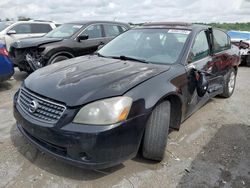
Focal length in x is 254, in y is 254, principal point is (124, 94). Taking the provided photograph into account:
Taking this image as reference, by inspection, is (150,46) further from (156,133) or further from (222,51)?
(222,51)

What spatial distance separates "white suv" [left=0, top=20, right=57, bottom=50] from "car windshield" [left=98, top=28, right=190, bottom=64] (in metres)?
6.77

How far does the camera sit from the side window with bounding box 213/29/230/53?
4.61 m

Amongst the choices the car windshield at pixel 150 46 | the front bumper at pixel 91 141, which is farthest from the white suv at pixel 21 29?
the front bumper at pixel 91 141

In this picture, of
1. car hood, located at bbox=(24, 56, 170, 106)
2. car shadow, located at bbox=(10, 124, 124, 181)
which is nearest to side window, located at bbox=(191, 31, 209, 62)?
car hood, located at bbox=(24, 56, 170, 106)

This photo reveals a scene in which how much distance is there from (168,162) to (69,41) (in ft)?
16.2

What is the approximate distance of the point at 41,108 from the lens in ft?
8.48

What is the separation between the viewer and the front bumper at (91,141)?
2324 mm

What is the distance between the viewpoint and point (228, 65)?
5.07 meters

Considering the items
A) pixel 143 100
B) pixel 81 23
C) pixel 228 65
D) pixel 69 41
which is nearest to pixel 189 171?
pixel 143 100

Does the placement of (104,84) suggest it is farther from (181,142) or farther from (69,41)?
(69,41)

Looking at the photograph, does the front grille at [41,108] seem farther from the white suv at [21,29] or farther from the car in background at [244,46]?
the car in background at [244,46]

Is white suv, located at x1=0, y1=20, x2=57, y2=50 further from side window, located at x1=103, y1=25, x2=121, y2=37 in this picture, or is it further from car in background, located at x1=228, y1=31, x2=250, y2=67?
car in background, located at x1=228, y1=31, x2=250, y2=67

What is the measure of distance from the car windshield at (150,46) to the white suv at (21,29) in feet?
22.2

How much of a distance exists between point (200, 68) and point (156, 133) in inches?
57.1
